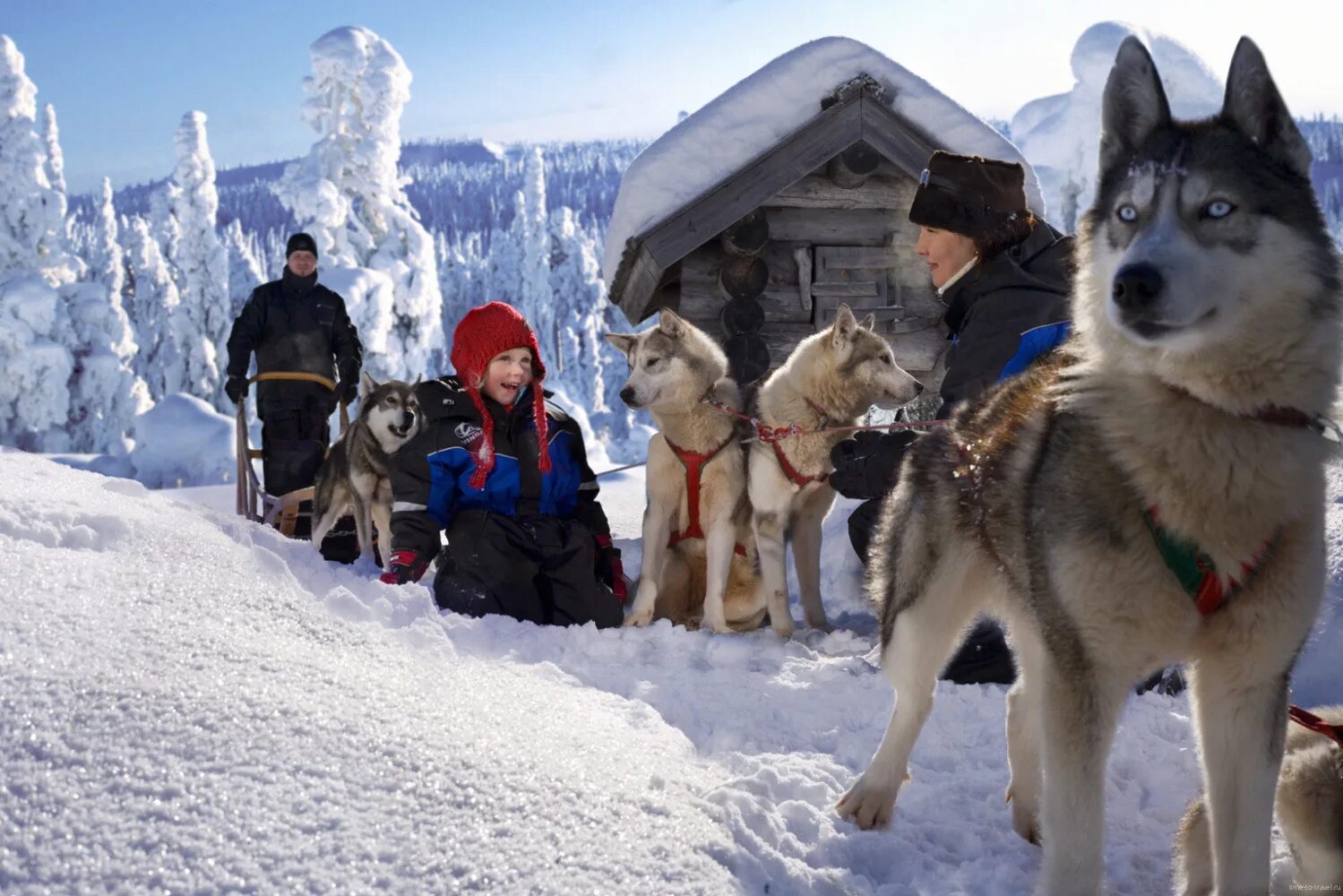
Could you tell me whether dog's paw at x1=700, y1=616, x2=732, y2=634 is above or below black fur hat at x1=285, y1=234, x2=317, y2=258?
below

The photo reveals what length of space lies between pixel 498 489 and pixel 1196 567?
12.1ft

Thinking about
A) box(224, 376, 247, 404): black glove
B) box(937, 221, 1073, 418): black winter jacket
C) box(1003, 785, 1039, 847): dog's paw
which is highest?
box(937, 221, 1073, 418): black winter jacket

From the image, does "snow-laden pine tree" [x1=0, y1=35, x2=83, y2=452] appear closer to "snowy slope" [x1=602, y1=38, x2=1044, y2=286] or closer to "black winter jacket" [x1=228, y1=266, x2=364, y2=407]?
"black winter jacket" [x1=228, y1=266, x2=364, y2=407]

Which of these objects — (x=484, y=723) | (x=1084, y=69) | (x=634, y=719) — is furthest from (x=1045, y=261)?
(x=1084, y=69)

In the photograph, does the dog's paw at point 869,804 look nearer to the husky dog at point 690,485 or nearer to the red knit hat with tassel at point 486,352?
the husky dog at point 690,485

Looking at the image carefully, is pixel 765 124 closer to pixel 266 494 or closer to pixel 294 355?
pixel 294 355

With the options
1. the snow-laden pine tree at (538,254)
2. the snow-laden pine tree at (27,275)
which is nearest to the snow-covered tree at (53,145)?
the snow-laden pine tree at (27,275)

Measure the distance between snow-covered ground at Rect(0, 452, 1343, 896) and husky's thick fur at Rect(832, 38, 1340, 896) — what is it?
461 millimetres

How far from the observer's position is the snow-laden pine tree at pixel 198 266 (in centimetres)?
3672

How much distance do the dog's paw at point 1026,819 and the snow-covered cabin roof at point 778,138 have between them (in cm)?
464

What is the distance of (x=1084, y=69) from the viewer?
23.8 m

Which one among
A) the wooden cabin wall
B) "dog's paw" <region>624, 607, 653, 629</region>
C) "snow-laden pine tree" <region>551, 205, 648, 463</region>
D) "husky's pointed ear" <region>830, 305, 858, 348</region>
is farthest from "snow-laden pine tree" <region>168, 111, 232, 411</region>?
"husky's pointed ear" <region>830, 305, 858, 348</region>

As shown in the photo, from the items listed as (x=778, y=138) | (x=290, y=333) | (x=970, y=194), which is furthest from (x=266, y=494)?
(x=970, y=194)

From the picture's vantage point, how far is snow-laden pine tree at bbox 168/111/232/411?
36719mm
